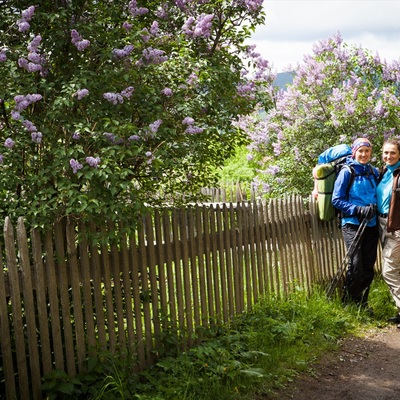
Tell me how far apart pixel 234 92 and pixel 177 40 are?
77cm

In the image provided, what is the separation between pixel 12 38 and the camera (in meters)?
4.59

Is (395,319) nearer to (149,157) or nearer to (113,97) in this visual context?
(149,157)

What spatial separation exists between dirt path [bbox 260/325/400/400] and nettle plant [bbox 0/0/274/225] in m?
2.14

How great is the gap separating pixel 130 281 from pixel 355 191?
319 centimetres

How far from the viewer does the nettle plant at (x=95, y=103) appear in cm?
409

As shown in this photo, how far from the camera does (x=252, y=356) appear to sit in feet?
17.7

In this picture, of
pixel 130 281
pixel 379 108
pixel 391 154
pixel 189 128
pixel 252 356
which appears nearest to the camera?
pixel 189 128

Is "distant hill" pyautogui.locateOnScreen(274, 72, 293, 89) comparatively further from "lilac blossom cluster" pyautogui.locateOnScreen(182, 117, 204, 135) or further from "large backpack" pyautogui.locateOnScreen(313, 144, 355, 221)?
"lilac blossom cluster" pyautogui.locateOnScreen(182, 117, 204, 135)

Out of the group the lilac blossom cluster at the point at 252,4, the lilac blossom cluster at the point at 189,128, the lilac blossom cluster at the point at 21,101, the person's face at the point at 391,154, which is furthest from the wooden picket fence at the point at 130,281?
the lilac blossom cluster at the point at 252,4

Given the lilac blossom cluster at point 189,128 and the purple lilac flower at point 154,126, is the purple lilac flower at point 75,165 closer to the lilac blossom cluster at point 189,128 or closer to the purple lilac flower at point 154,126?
the purple lilac flower at point 154,126

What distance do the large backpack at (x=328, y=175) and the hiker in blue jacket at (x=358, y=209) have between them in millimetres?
72

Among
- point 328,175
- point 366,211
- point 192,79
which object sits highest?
point 192,79

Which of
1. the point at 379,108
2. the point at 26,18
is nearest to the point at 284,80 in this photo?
the point at 379,108

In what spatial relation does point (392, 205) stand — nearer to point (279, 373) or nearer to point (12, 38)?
point (279, 373)
